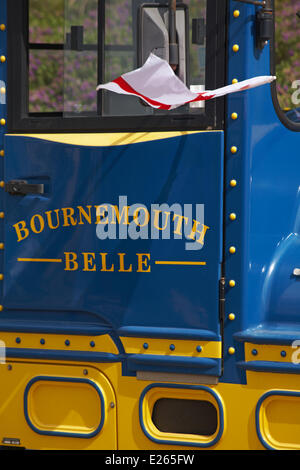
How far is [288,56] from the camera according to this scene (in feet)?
10.3

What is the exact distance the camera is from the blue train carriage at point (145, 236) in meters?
2.47

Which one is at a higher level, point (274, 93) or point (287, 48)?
point (287, 48)

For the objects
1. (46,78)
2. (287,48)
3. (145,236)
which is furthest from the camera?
(287,48)

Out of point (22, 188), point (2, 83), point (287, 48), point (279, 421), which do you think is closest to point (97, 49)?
point (2, 83)

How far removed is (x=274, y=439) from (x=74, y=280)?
2.67ft

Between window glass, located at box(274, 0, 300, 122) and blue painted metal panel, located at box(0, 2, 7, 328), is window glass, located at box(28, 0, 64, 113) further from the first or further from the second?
window glass, located at box(274, 0, 300, 122)

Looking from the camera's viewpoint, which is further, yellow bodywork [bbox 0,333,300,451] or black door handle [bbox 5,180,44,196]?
black door handle [bbox 5,180,44,196]

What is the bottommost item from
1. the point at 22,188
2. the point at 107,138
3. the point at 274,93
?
the point at 22,188

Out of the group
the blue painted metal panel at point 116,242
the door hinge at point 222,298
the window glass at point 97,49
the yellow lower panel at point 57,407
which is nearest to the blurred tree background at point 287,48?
the window glass at point 97,49

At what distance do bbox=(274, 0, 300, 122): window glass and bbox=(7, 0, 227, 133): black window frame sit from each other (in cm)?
24

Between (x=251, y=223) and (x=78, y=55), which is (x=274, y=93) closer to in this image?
(x=251, y=223)

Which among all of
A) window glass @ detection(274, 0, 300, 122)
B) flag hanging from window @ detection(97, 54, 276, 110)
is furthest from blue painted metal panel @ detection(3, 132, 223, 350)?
window glass @ detection(274, 0, 300, 122)

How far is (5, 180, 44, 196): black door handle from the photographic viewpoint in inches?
104

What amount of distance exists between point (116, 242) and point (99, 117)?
0.41 meters
